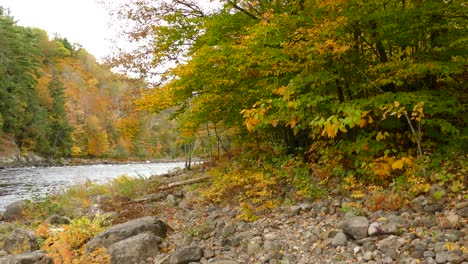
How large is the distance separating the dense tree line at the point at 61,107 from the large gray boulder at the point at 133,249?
518 inches

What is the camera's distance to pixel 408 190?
20.1 ft

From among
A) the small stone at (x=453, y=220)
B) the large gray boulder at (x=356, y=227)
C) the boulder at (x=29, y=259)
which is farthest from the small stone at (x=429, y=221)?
the boulder at (x=29, y=259)

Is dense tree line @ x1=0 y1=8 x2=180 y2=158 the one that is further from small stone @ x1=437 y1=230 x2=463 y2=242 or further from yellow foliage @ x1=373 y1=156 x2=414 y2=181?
small stone @ x1=437 y1=230 x2=463 y2=242

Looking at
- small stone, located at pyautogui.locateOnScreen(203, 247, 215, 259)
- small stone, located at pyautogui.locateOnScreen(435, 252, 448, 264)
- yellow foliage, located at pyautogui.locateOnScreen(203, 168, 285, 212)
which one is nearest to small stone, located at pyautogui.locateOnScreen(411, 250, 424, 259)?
small stone, located at pyautogui.locateOnScreen(435, 252, 448, 264)

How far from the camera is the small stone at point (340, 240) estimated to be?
5281 millimetres

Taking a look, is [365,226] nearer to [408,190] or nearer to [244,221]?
[408,190]

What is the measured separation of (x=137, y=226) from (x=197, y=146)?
17.2 meters

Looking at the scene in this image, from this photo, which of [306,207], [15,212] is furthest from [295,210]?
[15,212]

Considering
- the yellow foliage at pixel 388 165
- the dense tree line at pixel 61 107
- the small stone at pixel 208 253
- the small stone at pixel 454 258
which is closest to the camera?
the small stone at pixel 454 258

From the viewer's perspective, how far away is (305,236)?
592 cm

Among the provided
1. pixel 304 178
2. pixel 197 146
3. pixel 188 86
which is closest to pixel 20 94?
pixel 197 146

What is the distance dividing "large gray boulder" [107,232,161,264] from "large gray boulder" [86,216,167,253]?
0.46m

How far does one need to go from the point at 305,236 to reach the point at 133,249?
319cm

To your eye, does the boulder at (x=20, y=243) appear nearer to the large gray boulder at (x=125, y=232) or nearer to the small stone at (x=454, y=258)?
the large gray boulder at (x=125, y=232)
